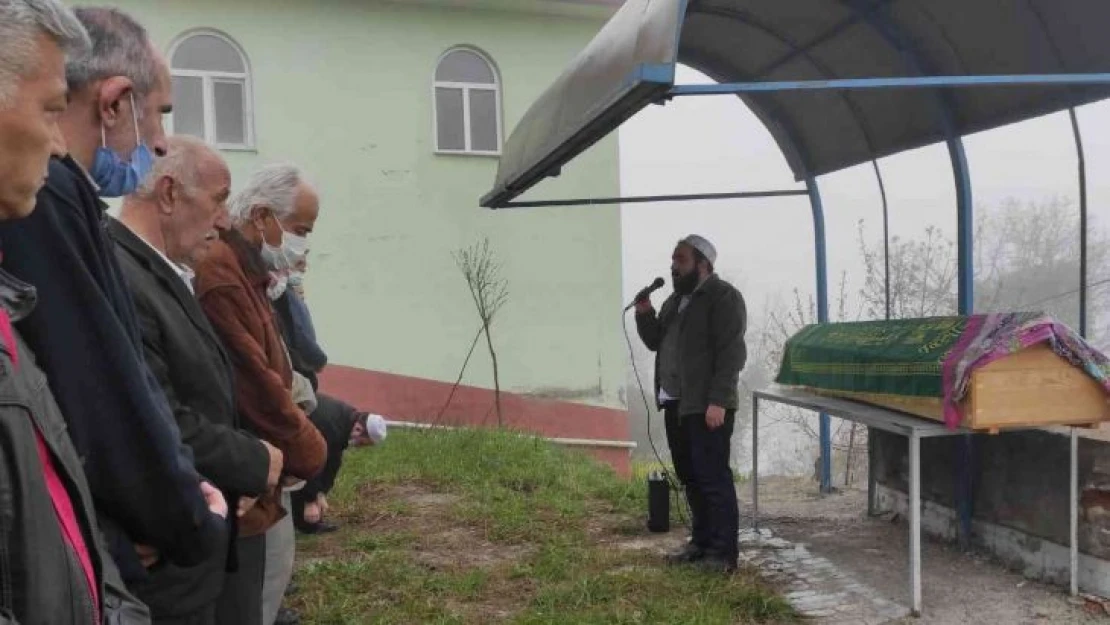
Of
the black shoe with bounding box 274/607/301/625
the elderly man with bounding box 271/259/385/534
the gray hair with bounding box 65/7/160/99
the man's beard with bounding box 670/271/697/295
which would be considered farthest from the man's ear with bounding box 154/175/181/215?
the man's beard with bounding box 670/271/697/295

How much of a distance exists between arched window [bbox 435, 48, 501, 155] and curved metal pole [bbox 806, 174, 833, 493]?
4.86 meters

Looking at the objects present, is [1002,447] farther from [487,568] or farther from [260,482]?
[260,482]

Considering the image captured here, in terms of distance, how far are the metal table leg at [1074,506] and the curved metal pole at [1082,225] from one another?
0.99 m

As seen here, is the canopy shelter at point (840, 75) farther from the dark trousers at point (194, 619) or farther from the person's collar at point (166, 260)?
the dark trousers at point (194, 619)

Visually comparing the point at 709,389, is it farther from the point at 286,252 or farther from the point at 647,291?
the point at 286,252

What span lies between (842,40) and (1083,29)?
1.48 m

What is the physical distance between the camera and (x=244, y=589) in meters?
2.45

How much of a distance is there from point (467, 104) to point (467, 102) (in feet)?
0.08

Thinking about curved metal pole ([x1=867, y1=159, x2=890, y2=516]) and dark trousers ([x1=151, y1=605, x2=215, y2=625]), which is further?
curved metal pole ([x1=867, y1=159, x2=890, y2=516])

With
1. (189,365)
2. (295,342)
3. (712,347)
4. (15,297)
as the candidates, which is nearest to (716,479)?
(712,347)

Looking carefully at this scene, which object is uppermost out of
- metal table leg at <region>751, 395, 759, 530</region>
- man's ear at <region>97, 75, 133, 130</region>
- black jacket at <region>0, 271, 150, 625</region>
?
man's ear at <region>97, 75, 133, 130</region>

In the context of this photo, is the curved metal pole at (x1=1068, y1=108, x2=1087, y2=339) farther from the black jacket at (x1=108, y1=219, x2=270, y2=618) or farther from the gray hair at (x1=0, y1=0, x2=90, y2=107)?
the gray hair at (x1=0, y1=0, x2=90, y2=107)

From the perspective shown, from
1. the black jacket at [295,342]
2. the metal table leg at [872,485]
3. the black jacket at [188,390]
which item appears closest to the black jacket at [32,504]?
the black jacket at [188,390]

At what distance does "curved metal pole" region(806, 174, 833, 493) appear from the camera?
6.68m
